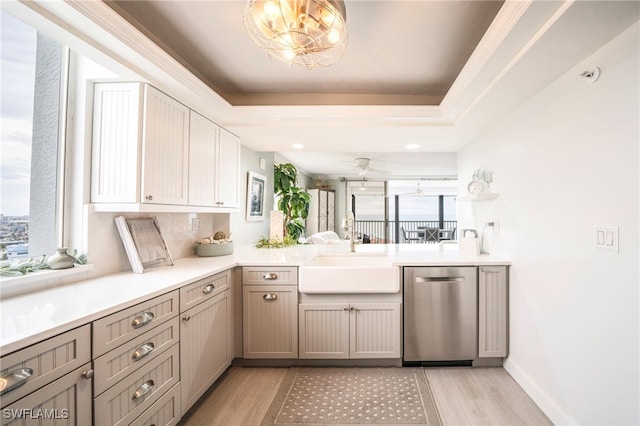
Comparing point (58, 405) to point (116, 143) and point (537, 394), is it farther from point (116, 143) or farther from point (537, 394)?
point (537, 394)

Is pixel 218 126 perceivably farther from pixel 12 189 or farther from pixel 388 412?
pixel 388 412

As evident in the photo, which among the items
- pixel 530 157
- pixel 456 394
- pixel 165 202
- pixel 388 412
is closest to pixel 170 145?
pixel 165 202

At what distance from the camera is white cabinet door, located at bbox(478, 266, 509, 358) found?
2.21 m

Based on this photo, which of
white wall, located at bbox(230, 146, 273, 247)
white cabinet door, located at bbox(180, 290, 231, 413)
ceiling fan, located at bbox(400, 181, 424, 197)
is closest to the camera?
white cabinet door, located at bbox(180, 290, 231, 413)

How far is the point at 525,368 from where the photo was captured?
1.98 meters

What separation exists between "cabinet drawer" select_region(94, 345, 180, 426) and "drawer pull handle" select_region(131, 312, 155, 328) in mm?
213

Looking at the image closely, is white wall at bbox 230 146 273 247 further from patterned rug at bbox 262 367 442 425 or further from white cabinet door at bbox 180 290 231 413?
patterned rug at bbox 262 367 442 425

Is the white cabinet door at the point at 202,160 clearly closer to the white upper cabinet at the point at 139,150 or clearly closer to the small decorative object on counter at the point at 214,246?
the white upper cabinet at the point at 139,150

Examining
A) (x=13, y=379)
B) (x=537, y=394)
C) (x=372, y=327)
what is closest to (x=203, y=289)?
(x=13, y=379)

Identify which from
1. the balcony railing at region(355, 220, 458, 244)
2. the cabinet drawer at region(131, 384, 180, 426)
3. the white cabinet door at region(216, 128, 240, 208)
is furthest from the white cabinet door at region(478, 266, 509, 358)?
the balcony railing at region(355, 220, 458, 244)

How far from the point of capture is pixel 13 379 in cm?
81

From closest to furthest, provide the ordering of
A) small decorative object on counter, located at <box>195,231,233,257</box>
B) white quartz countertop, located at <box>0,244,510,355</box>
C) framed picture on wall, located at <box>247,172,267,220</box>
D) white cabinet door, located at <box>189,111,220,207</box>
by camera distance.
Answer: white quartz countertop, located at <box>0,244,510,355</box>, white cabinet door, located at <box>189,111,220,207</box>, small decorative object on counter, located at <box>195,231,233,257</box>, framed picture on wall, located at <box>247,172,267,220</box>

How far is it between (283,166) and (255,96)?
1.90 metres

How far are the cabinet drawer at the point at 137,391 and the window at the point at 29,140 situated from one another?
0.86 m
